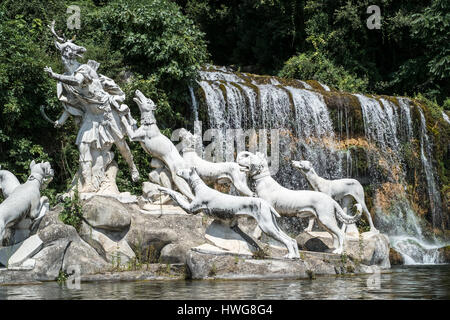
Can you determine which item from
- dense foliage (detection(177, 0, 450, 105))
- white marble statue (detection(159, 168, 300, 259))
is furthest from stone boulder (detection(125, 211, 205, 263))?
dense foliage (detection(177, 0, 450, 105))

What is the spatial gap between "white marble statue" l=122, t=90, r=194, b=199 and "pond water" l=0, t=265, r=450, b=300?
10.8 ft

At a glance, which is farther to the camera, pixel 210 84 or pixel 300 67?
pixel 300 67

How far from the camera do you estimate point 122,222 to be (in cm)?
1241

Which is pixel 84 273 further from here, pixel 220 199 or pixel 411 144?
pixel 411 144

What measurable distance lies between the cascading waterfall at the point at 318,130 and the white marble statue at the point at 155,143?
15.7 ft

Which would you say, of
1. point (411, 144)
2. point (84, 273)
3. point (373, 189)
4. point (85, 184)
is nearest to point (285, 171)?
point (373, 189)

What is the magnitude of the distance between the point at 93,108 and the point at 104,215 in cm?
251

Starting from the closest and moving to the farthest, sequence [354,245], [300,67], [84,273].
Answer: [84,273] → [354,245] → [300,67]

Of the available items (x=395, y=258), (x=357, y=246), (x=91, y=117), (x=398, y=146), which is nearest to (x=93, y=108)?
(x=91, y=117)

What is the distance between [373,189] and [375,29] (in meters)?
11.8

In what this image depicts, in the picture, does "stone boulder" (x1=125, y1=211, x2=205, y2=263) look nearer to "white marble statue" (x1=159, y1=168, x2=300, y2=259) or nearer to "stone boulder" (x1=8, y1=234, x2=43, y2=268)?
"white marble statue" (x1=159, y1=168, x2=300, y2=259)

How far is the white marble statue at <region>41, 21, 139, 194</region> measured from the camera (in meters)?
13.4

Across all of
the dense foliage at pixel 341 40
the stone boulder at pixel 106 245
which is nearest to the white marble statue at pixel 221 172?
the stone boulder at pixel 106 245

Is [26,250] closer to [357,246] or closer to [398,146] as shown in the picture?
[357,246]
